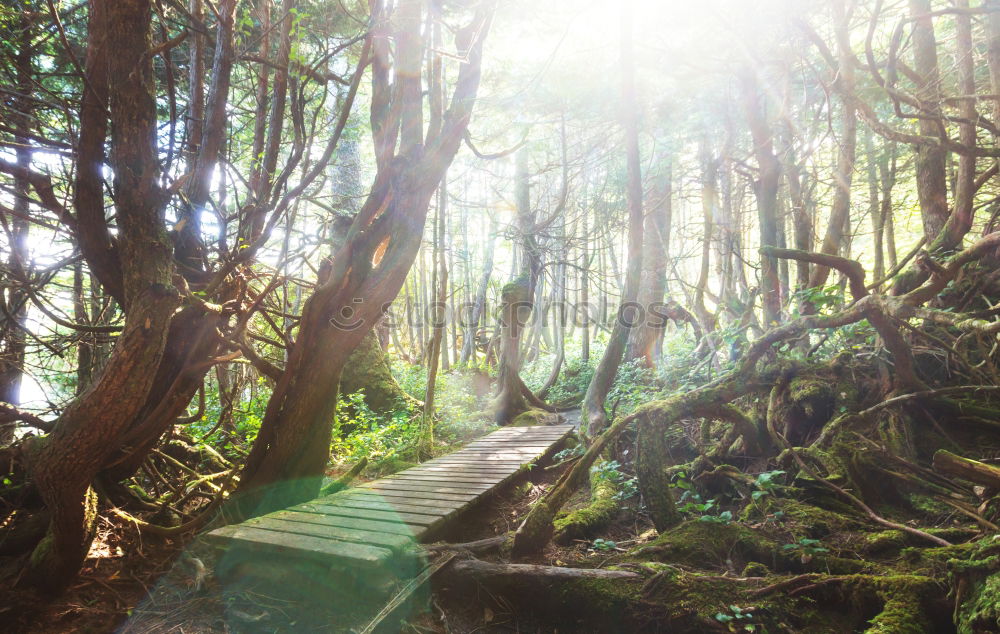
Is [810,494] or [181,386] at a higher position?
[181,386]

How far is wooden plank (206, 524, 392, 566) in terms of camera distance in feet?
9.45

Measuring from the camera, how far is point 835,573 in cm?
263

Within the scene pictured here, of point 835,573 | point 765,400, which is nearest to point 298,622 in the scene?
point 835,573

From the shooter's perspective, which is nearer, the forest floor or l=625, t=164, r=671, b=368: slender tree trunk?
the forest floor

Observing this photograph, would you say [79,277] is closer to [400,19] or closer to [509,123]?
[400,19]

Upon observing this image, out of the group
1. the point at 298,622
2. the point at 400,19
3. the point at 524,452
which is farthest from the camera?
the point at 524,452

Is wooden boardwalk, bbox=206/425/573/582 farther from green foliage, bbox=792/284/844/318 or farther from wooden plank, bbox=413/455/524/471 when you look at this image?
green foliage, bbox=792/284/844/318

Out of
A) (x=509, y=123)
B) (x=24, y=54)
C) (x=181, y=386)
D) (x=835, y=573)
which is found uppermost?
(x=509, y=123)

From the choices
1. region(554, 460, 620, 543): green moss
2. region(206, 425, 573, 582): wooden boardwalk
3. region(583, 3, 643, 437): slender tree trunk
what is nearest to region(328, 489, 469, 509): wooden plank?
region(206, 425, 573, 582): wooden boardwalk

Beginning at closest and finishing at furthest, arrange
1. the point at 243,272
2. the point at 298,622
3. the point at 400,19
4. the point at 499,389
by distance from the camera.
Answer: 1. the point at 298,622
2. the point at 243,272
3. the point at 400,19
4. the point at 499,389

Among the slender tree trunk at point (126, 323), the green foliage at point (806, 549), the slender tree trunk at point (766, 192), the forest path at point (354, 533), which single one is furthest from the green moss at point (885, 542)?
the slender tree trunk at point (126, 323)

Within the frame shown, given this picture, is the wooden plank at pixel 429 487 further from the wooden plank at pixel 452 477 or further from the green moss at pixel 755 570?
the green moss at pixel 755 570

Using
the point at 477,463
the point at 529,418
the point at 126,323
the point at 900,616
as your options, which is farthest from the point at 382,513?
the point at 529,418

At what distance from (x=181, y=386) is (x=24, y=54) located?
273 cm
